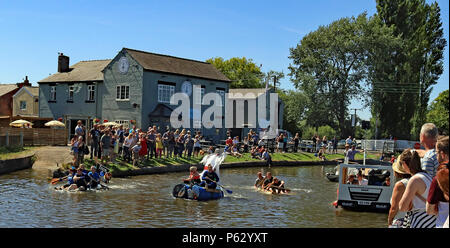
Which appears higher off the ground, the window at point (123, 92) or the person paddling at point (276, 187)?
the window at point (123, 92)

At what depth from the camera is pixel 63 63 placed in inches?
2037

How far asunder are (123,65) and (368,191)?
3172 centimetres

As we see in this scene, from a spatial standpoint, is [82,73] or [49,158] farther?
[82,73]

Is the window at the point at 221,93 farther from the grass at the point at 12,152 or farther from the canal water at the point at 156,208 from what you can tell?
the canal water at the point at 156,208

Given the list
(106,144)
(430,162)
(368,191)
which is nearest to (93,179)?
(106,144)

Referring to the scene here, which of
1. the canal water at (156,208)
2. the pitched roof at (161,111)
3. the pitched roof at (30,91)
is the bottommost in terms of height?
the canal water at (156,208)

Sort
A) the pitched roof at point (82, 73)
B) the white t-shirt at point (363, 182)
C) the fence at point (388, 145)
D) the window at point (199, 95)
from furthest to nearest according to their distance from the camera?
the fence at point (388, 145) < the window at point (199, 95) < the pitched roof at point (82, 73) < the white t-shirt at point (363, 182)

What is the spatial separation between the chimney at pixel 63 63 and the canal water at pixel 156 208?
89.7 feet

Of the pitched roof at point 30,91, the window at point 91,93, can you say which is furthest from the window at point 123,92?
the pitched roof at point 30,91

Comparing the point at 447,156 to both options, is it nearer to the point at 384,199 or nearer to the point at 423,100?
the point at 384,199

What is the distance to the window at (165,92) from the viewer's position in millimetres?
45406

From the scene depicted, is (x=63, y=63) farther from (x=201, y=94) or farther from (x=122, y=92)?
(x=201, y=94)

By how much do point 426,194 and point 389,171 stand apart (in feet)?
42.7

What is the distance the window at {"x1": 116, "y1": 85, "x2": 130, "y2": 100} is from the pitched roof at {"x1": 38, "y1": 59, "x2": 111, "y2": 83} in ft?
8.75
